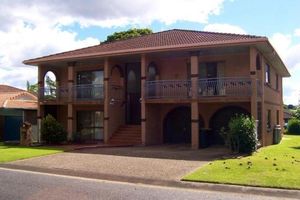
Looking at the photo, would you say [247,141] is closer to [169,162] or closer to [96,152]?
[169,162]

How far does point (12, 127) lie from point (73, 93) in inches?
293

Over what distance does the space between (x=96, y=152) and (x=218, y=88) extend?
7146mm

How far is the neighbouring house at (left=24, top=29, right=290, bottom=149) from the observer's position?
2102cm

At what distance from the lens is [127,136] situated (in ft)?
80.0

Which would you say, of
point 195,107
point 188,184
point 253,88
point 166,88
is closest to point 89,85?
point 166,88

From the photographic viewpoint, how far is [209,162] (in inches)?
593

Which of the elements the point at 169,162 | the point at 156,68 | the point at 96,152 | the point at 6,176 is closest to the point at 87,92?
the point at 156,68

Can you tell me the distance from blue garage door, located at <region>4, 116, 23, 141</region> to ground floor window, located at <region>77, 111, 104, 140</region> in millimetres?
5628

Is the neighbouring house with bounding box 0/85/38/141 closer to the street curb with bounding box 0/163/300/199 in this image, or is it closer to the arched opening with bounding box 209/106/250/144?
the arched opening with bounding box 209/106/250/144

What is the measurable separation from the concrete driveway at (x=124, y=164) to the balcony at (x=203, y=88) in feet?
14.6

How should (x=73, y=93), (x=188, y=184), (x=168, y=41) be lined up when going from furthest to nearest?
(x=73, y=93)
(x=168, y=41)
(x=188, y=184)

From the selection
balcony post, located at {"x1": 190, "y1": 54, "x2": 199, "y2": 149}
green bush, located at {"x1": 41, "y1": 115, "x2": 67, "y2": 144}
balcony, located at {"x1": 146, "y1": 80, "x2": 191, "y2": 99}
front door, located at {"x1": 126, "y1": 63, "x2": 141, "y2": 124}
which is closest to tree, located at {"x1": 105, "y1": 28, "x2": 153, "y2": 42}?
front door, located at {"x1": 126, "y1": 63, "x2": 141, "y2": 124}

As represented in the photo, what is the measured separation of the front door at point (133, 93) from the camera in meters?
26.0

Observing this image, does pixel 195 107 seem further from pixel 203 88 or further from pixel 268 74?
pixel 268 74
